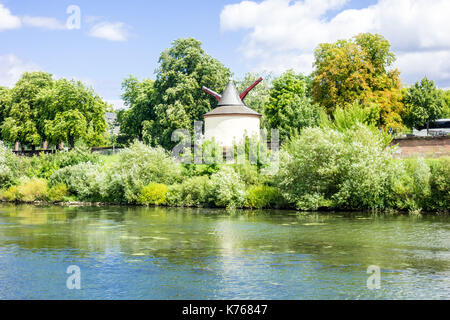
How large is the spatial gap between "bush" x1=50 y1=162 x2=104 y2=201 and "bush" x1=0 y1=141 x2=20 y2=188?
19.5 ft

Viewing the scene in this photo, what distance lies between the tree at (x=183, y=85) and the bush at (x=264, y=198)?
22637 millimetres

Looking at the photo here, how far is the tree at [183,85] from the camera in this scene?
60.8m

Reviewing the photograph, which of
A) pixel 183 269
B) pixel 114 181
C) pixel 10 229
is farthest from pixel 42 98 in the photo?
pixel 183 269

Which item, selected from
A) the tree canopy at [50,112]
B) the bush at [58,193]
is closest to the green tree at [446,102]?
the tree canopy at [50,112]

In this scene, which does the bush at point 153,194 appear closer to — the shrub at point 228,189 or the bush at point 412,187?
the shrub at point 228,189

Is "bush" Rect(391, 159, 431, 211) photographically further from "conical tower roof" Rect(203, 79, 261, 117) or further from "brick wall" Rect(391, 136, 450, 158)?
"conical tower roof" Rect(203, 79, 261, 117)

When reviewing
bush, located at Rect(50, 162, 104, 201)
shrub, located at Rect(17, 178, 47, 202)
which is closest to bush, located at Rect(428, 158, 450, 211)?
bush, located at Rect(50, 162, 104, 201)

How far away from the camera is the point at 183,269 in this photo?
725 inches

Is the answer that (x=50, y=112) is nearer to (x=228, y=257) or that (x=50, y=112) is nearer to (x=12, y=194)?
(x=12, y=194)

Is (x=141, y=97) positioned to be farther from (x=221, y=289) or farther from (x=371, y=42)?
(x=221, y=289)

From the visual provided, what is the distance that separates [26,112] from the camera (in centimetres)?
7662

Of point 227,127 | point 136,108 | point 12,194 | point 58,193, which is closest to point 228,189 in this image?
point 58,193
